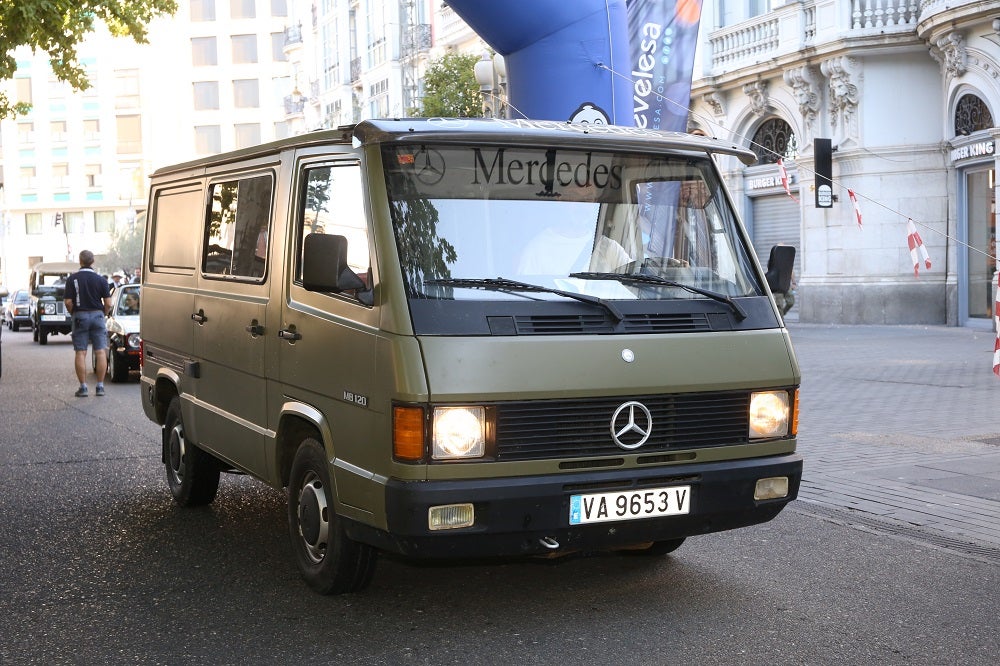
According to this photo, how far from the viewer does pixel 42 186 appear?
9912 centimetres

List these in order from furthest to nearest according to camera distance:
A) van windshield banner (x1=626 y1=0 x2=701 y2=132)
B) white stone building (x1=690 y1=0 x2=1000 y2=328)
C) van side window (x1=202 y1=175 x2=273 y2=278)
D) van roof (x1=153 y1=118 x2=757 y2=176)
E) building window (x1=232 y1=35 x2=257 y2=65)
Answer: building window (x1=232 y1=35 x2=257 y2=65)
white stone building (x1=690 y1=0 x2=1000 y2=328)
van windshield banner (x1=626 y1=0 x2=701 y2=132)
van side window (x1=202 y1=175 x2=273 y2=278)
van roof (x1=153 y1=118 x2=757 y2=176)

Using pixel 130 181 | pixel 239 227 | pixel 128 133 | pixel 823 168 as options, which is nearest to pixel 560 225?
pixel 239 227

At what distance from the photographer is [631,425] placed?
5.05 metres

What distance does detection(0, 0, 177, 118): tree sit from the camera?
58.0 feet

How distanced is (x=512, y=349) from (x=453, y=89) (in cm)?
2996

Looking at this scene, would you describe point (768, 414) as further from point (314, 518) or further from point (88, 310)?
point (88, 310)

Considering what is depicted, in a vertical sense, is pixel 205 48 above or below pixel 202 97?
above

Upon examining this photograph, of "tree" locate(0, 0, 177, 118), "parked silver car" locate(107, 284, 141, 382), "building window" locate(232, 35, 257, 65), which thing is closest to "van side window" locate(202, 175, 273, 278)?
"parked silver car" locate(107, 284, 141, 382)

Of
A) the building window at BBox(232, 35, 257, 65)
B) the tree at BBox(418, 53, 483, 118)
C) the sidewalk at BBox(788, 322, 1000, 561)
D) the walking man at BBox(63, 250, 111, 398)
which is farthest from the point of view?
the building window at BBox(232, 35, 257, 65)

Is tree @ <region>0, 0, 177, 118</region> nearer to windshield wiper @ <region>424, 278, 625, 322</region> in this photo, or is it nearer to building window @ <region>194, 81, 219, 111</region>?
windshield wiper @ <region>424, 278, 625, 322</region>

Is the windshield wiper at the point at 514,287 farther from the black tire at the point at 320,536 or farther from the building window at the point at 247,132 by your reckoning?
the building window at the point at 247,132

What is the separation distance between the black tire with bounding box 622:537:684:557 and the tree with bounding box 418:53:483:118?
2745 cm

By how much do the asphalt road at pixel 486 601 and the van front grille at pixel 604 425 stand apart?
714 millimetres

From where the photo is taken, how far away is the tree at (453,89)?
33.6 m
